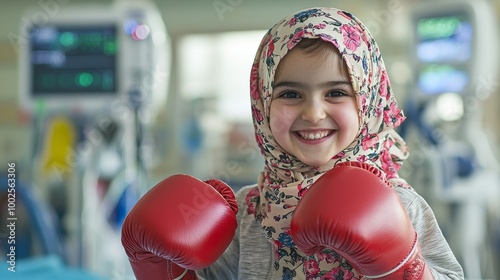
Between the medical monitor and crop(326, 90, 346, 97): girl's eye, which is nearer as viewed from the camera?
crop(326, 90, 346, 97): girl's eye

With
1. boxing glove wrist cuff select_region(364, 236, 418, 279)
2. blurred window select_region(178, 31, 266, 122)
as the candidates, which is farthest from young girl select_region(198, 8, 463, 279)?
blurred window select_region(178, 31, 266, 122)

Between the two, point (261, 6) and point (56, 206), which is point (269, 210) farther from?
point (261, 6)

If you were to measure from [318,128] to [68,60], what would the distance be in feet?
7.91

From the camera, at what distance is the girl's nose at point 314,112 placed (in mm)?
1229

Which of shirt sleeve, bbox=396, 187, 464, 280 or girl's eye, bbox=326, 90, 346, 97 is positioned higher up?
girl's eye, bbox=326, 90, 346, 97

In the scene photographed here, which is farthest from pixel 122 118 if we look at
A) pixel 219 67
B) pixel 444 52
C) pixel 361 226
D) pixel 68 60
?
pixel 219 67

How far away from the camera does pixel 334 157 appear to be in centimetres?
129

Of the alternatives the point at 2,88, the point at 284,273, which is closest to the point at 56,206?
the point at 2,88

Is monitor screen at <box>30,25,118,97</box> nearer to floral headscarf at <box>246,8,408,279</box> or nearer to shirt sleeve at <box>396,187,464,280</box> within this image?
Result: floral headscarf at <box>246,8,408,279</box>

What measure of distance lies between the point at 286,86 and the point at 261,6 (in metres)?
6.01

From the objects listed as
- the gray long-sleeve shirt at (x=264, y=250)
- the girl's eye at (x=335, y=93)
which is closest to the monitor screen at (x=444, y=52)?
the gray long-sleeve shirt at (x=264, y=250)

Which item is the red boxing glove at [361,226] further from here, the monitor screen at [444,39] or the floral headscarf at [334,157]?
the monitor screen at [444,39]

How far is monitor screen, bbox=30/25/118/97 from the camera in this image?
3393 millimetres

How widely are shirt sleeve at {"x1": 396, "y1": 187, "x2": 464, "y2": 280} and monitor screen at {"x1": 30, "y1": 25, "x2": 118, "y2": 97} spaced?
7.62 ft
